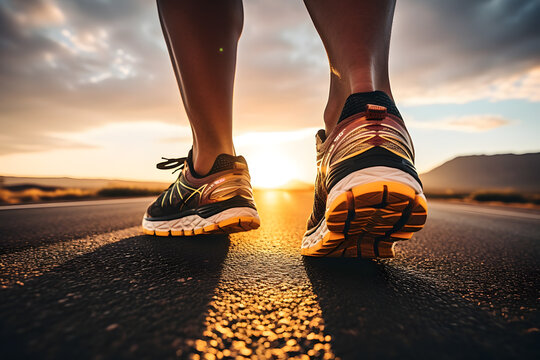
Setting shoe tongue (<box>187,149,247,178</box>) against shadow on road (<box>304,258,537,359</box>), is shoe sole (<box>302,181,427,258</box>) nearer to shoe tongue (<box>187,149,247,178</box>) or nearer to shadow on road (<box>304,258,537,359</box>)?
shadow on road (<box>304,258,537,359</box>)

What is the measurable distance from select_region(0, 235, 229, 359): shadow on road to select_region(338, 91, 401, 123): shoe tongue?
0.59m

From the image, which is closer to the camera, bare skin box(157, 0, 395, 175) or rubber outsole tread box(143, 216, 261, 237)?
bare skin box(157, 0, 395, 175)

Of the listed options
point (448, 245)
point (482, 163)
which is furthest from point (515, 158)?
point (448, 245)

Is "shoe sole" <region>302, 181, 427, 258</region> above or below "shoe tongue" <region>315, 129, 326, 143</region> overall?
below

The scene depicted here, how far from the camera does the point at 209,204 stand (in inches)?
47.1

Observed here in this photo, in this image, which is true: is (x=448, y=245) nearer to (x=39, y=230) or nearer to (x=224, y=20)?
(x=224, y=20)

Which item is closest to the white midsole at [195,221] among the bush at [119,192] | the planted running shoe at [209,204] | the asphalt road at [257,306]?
the planted running shoe at [209,204]

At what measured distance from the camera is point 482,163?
112125mm

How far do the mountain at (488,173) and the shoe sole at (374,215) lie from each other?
93.5m

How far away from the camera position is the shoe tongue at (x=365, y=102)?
773mm

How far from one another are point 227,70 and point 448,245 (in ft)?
4.45

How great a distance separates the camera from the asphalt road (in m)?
0.39

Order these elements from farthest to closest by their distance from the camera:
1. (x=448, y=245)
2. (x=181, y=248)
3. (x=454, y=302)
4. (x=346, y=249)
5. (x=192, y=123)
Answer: (x=192, y=123)
(x=448, y=245)
(x=181, y=248)
(x=346, y=249)
(x=454, y=302)

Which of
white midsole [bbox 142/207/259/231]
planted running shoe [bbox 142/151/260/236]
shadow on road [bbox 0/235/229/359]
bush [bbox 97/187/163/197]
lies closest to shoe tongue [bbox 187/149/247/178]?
planted running shoe [bbox 142/151/260/236]
